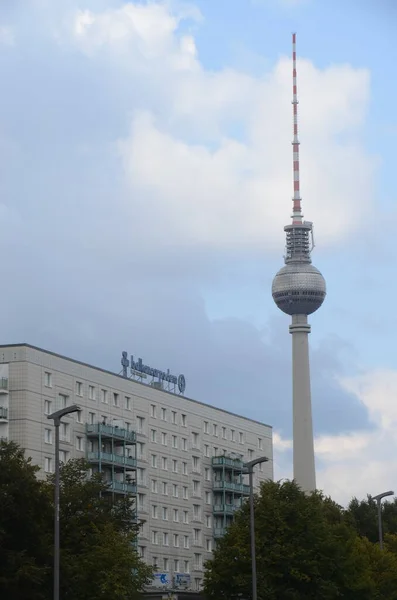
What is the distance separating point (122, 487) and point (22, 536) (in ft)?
184

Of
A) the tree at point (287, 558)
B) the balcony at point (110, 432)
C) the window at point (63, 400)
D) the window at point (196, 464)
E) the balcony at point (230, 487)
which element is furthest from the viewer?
the balcony at point (230, 487)

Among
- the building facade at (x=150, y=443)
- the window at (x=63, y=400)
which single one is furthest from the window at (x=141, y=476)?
the window at (x=63, y=400)

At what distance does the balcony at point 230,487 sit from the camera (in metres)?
141

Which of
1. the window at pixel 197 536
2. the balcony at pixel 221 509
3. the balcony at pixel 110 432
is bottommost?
the window at pixel 197 536

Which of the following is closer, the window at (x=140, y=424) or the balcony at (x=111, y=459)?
the balcony at (x=111, y=459)

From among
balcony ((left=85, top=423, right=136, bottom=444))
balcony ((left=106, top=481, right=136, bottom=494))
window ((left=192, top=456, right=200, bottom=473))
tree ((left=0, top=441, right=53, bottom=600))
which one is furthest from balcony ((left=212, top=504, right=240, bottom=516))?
tree ((left=0, top=441, right=53, bottom=600))

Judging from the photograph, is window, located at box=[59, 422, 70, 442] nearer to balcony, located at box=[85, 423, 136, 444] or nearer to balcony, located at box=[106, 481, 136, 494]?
balcony, located at box=[85, 423, 136, 444]

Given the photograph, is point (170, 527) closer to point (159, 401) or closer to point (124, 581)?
point (159, 401)

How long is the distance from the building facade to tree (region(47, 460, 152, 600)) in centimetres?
2611

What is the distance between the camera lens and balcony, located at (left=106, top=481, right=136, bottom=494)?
11534 centimetres

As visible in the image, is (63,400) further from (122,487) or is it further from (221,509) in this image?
(221,509)

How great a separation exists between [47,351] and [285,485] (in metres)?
27.8

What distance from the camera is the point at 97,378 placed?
391 ft

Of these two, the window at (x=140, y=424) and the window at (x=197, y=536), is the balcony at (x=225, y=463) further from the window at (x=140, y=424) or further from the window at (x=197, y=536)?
the window at (x=140, y=424)
